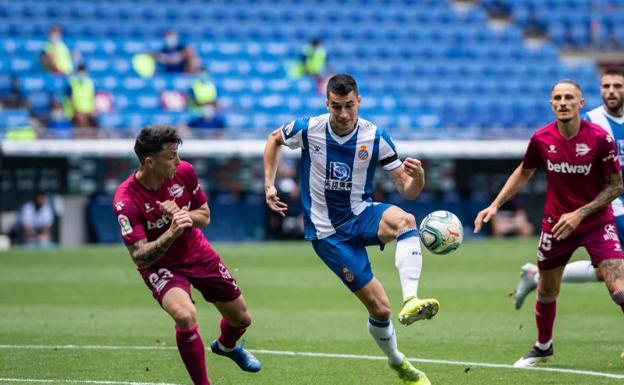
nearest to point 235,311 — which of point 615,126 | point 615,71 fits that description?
point 615,126

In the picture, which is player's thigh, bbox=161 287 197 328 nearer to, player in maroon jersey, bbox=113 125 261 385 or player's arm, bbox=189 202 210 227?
player in maroon jersey, bbox=113 125 261 385

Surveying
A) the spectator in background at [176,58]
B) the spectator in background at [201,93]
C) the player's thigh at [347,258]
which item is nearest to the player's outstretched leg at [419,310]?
the player's thigh at [347,258]

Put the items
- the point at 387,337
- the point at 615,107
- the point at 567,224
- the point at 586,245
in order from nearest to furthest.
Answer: the point at 387,337, the point at 567,224, the point at 586,245, the point at 615,107

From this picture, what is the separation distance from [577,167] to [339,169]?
6.16 feet

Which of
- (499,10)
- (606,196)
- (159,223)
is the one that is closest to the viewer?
(159,223)

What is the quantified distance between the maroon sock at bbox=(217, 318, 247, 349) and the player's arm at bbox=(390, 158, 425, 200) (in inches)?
63.8

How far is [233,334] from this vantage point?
8.75 m

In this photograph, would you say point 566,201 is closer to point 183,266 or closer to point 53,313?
point 183,266

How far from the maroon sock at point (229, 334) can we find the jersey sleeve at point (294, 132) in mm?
1443

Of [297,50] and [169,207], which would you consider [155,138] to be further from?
[297,50]

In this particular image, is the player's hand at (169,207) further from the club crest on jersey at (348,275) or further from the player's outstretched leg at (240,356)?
the player's outstretched leg at (240,356)

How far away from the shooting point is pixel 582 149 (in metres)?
8.76

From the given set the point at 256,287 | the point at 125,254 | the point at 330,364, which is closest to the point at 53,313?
the point at 256,287

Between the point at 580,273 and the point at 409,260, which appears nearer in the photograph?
the point at 409,260
